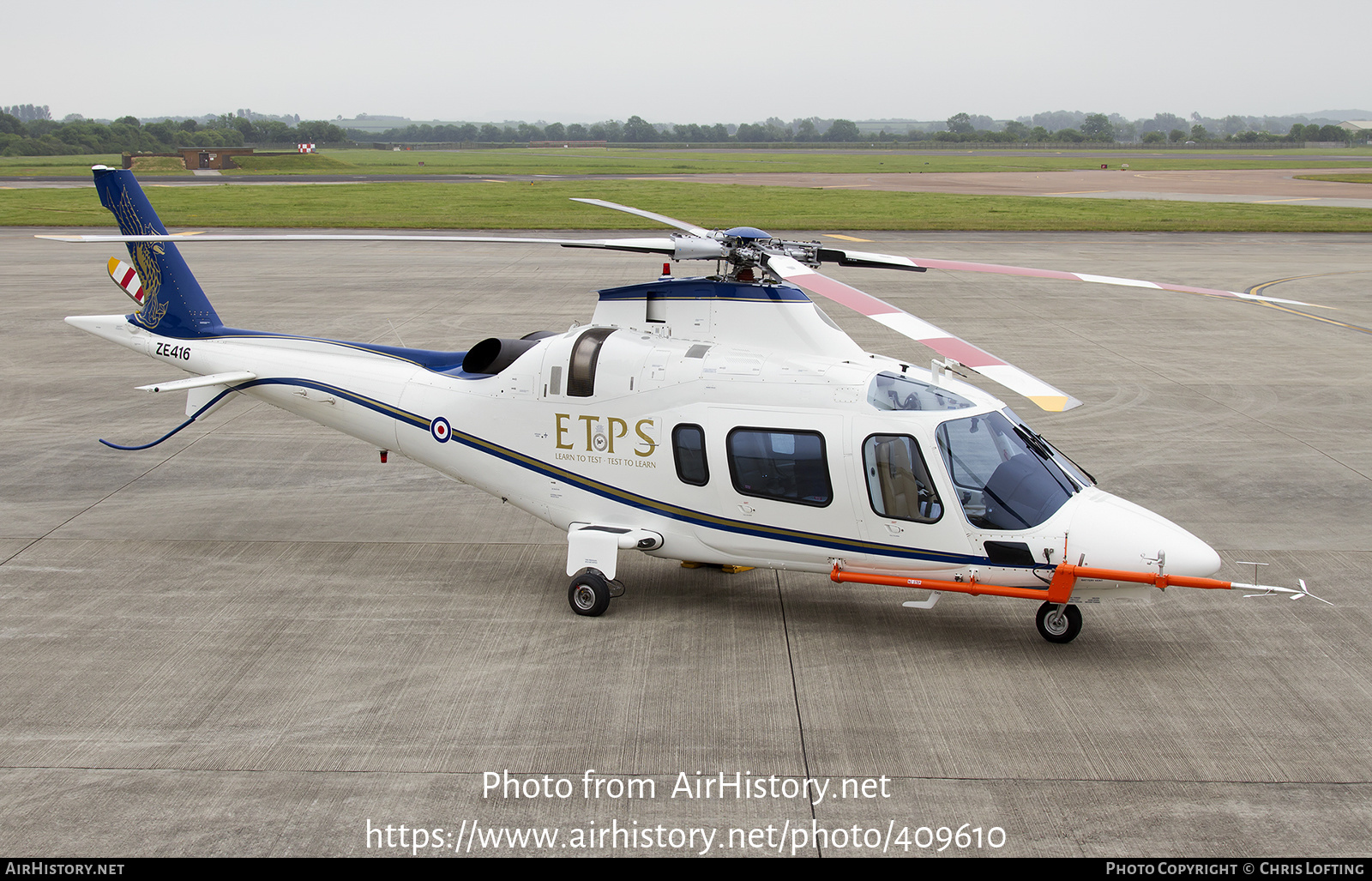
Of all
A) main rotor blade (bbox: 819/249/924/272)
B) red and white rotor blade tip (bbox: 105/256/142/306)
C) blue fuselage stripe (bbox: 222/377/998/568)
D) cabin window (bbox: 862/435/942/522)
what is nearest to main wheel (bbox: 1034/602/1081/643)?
blue fuselage stripe (bbox: 222/377/998/568)

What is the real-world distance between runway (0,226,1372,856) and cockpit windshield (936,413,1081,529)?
122 cm

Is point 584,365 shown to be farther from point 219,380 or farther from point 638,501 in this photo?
point 219,380

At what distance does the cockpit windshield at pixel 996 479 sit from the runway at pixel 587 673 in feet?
4.01

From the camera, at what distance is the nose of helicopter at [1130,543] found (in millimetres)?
7988

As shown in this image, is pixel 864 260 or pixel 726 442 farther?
pixel 726 442

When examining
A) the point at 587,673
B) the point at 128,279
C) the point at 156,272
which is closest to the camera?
the point at 587,673

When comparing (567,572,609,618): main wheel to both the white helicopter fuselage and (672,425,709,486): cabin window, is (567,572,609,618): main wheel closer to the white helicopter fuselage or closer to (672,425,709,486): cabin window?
the white helicopter fuselage

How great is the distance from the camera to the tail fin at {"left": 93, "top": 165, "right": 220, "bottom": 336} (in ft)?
37.5

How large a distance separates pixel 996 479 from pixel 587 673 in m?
3.72

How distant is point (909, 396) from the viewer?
28.3 ft

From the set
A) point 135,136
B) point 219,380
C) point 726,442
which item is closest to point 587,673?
point 726,442

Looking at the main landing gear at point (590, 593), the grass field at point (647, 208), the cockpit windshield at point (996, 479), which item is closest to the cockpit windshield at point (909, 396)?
the cockpit windshield at point (996, 479)

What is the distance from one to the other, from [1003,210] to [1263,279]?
803 inches
